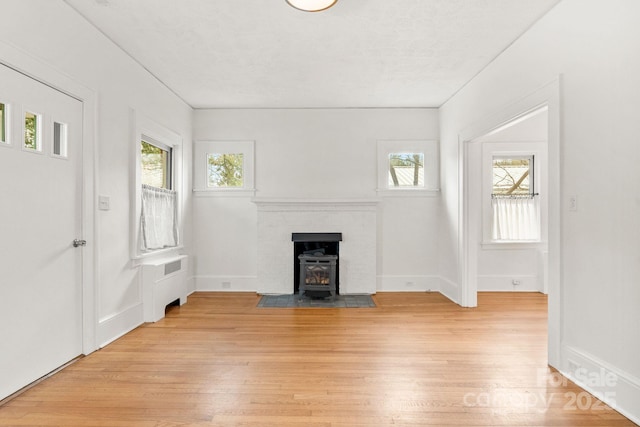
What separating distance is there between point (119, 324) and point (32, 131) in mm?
1856

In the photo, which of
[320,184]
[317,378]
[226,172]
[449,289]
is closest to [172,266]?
[226,172]

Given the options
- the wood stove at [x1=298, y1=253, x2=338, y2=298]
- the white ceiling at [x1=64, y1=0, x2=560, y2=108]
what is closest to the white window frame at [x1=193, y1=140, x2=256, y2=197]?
the white ceiling at [x1=64, y1=0, x2=560, y2=108]

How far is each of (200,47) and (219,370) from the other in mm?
2854

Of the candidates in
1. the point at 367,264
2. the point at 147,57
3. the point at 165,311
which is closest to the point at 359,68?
the point at 147,57

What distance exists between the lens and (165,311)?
4191mm

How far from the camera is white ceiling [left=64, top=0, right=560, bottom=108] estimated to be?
2705mm

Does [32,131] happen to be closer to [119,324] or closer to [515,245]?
[119,324]

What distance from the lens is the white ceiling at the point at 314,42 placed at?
2.71m

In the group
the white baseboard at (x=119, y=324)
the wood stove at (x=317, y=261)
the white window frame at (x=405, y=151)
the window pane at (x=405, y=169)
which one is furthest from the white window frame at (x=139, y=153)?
the window pane at (x=405, y=169)

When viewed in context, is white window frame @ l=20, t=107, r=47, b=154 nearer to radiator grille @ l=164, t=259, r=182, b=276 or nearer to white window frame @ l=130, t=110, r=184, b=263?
white window frame @ l=130, t=110, r=184, b=263

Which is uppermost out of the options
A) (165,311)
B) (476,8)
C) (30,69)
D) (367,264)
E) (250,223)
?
(476,8)

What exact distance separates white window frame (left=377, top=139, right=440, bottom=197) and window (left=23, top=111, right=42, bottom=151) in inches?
155

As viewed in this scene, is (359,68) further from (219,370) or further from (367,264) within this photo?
(219,370)

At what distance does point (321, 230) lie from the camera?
5082 mm
